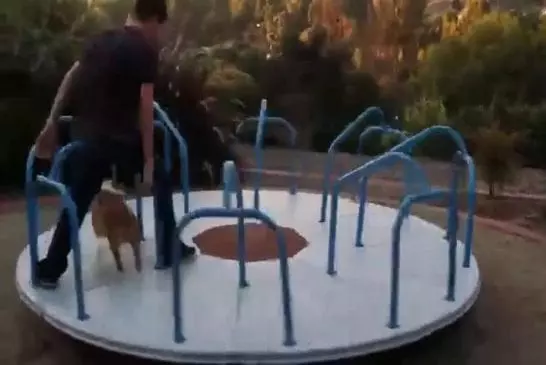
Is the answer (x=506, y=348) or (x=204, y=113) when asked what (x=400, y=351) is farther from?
(x=204, y=113)

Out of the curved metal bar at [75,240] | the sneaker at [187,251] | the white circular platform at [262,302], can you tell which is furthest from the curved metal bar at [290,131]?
the curved metal bar at [75,240]

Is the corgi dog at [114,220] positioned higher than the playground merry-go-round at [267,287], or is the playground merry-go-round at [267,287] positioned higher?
the corgi dog at [114,220]

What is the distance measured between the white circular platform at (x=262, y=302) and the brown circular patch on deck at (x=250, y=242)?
7 cm

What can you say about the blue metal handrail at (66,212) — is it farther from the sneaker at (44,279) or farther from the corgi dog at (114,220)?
the corgi dog at (114,220)

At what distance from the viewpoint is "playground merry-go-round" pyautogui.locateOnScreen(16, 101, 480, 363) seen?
2.72m

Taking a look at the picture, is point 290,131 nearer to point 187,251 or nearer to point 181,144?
point 181,144

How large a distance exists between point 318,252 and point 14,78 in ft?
10.2

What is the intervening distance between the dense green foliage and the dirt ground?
183cm

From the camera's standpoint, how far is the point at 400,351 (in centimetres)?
309

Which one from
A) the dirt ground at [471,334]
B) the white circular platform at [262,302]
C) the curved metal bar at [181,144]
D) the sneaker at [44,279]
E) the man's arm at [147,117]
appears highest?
the man's arm at [147,117]

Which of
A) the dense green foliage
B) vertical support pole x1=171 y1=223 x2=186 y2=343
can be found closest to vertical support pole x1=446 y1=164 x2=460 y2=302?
vertical support pole x1=171 y1=223 x2=186 y2=343

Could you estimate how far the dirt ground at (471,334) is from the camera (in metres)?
2.99

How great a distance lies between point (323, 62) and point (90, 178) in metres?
3.18

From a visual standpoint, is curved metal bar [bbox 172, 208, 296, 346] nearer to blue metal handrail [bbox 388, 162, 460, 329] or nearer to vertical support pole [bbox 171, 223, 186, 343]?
vertical support pole [bbox 171, 223, 186, 343]
